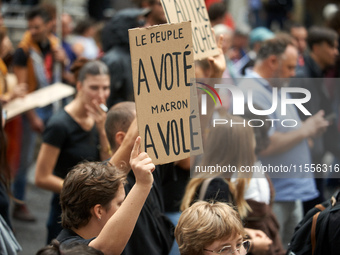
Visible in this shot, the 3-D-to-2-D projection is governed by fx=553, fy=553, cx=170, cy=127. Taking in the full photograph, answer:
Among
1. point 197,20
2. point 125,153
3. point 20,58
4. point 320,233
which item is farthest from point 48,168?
point 20,58

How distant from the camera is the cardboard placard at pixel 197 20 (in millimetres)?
3218

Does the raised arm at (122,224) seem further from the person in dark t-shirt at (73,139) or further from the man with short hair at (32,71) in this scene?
the man with short hair at (32,71)

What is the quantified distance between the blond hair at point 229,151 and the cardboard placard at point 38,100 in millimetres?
2404

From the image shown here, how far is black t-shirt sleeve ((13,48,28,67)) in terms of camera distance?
6.60m

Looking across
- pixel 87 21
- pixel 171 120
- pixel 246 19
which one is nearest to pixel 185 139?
pixel 171 120

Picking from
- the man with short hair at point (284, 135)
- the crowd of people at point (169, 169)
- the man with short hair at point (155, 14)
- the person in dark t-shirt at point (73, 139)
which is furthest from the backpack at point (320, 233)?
the man with short hair at point (155, 14)

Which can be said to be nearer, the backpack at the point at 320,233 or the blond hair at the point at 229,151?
the backpack at the point at 320,233

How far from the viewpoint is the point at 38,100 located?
5.58 m

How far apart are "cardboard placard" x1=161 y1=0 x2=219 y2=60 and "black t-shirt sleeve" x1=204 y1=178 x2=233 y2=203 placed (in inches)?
29.6

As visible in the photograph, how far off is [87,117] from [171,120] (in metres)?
1.78

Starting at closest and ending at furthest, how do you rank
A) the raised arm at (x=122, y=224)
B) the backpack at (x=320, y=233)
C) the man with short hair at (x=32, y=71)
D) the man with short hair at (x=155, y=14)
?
1. the raised arm at (x=122, y=224)
2. the backpack at (x=320, y=233)
3. the man with short hair at (x=155, y=14)
4. the man with short hair at (x=32, y=71)

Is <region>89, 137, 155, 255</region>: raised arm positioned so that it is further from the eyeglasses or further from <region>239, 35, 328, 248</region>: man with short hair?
<region>239, 35, 328, 248</region>: man with short hair

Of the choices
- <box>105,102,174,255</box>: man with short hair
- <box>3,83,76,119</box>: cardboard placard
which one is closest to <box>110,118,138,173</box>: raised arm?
<box>105,102,174,255</box>: man with short hair

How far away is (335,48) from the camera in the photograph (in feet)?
21.1
